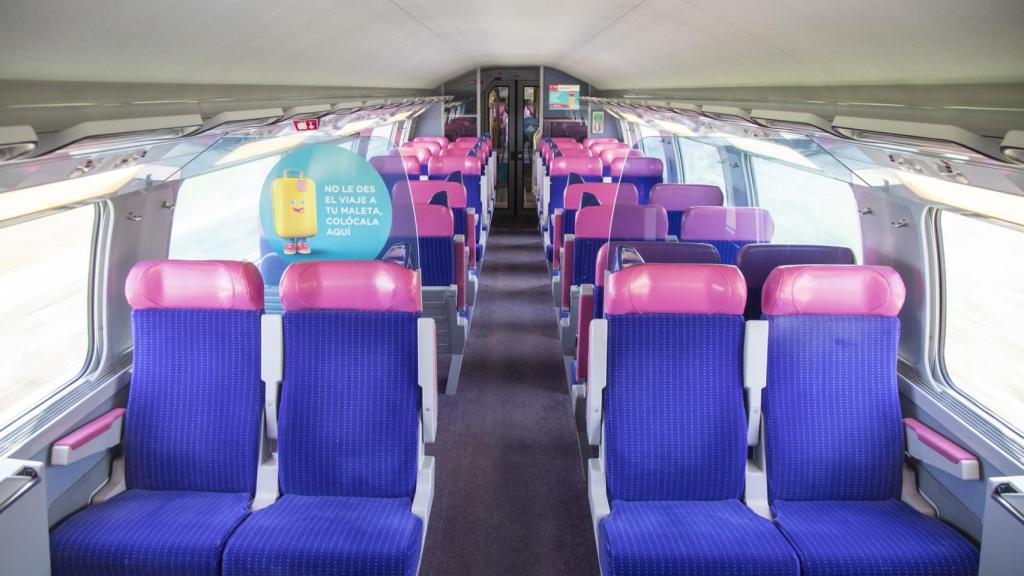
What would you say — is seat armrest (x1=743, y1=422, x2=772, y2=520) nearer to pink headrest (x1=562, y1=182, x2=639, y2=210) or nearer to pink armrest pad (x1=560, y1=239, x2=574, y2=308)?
pink armrest pad (x1=560, y1=239, x2=574, y2=308)

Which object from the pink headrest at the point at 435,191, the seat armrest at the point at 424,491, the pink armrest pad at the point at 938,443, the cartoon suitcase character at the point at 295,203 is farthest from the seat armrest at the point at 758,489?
the pink headrest at the point at 435,191

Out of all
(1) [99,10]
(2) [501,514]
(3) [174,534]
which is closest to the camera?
(1) [99,10]

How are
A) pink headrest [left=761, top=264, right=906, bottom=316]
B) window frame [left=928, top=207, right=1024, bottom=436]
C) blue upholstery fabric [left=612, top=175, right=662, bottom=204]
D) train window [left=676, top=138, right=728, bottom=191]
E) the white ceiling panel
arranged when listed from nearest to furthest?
the white ceiling panel
pink headrest [left=761, top=264, right=906, bottom=316]
window frame [left=928, top=207, right=1024, bottom=436]
train window [left=676, top=138, right=728, bottom=191]
blue upholstery fabric [left=612, top=175, right=662, bottom=204]

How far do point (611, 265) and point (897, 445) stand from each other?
1.68 metres

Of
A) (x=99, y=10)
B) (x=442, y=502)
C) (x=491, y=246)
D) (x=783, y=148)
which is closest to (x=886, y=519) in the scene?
(x=442, y=502)

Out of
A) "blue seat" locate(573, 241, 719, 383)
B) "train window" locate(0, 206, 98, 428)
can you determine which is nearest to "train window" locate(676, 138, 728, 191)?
"blue seat" locate(573, 241, 719, 383)

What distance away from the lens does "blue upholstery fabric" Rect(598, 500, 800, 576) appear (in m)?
2.53

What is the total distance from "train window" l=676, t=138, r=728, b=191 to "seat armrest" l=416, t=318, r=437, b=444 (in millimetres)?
4959

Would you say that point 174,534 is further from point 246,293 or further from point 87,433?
point 246,293

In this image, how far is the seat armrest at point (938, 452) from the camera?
106 inches

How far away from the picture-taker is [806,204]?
20.3 m

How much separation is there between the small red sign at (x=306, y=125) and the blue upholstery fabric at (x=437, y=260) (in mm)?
1536

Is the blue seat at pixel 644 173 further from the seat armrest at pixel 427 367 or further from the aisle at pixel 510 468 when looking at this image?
the seat armrest at pixel 427 367

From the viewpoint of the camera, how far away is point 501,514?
3.68 meters
